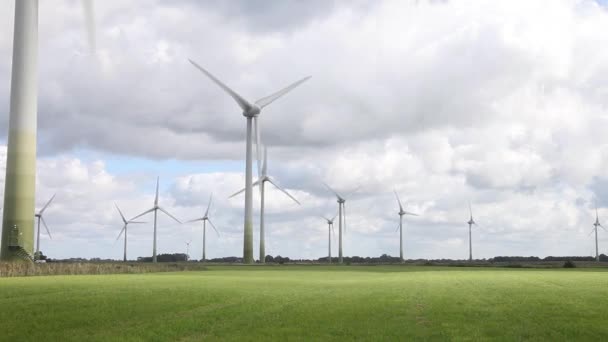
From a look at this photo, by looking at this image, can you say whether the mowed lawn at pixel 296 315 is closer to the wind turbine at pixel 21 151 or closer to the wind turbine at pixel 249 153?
→ the wind turbine at pixel 21 151

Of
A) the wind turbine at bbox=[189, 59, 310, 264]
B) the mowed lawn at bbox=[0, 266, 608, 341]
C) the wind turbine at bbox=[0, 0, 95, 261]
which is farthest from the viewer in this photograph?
the wind turbine at bbox=[189, 59, 310, 264]

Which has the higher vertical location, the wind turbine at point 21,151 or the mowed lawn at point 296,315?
the wind turbine at point 21,151

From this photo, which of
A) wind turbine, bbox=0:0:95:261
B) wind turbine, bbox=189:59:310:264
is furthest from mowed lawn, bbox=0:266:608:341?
wind turbine, bbox=189:59:310:264

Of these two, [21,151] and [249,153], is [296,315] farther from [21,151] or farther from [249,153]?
[249,153]

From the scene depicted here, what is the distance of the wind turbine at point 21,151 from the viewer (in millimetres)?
76438

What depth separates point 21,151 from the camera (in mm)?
76312

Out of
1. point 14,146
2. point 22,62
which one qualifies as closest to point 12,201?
point 14,146

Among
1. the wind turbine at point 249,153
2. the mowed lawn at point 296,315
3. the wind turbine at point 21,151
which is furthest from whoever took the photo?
the wind turbine at point 249,153

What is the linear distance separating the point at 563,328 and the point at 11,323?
18274 millimetres

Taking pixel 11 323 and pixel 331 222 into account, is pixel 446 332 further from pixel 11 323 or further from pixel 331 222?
pixel 331 222

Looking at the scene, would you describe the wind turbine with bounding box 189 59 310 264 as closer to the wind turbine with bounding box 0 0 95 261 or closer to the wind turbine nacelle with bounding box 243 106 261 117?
the wind turbine nacelle with bounding box 243 106 261 117

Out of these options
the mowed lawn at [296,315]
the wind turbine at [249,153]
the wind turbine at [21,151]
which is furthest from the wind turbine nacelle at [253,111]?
the mowed lawn at [296,315]

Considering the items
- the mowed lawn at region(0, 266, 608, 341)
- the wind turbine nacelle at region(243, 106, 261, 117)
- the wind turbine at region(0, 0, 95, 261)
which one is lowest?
the mowed lawn at region(0, 266, 608, 341)

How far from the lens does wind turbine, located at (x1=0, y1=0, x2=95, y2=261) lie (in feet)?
251
